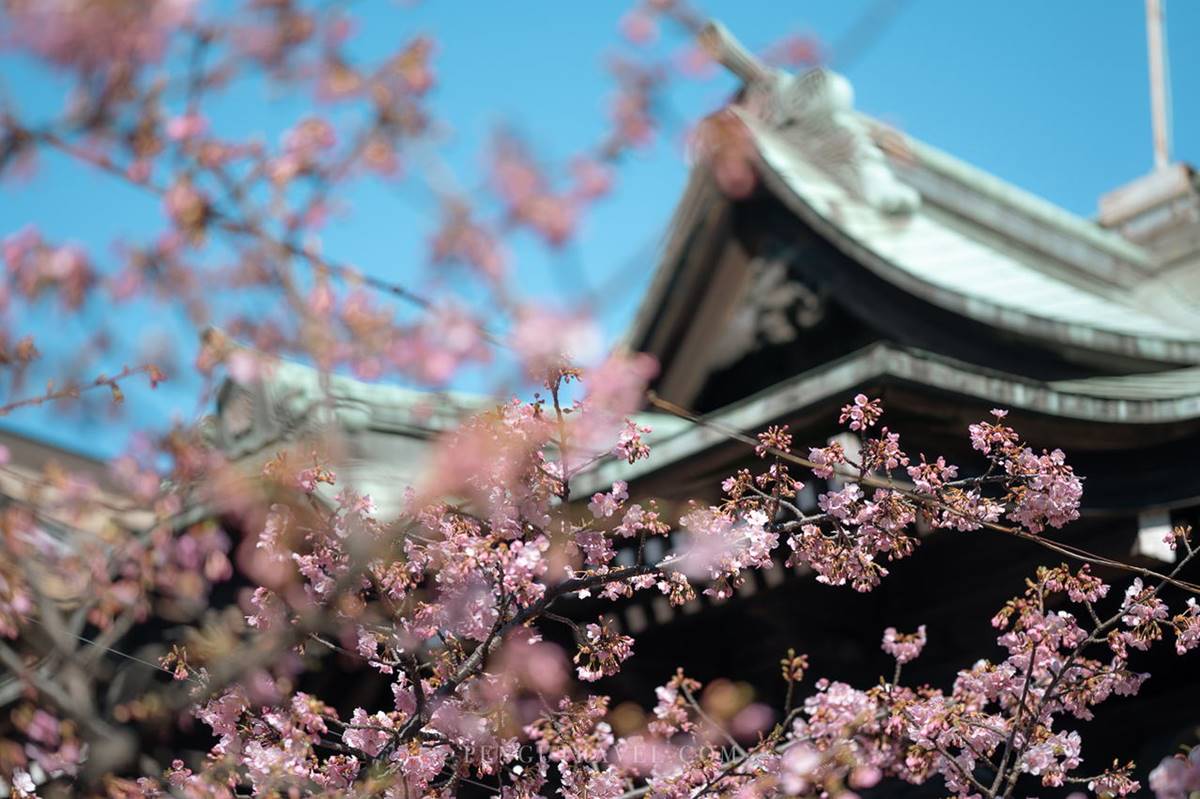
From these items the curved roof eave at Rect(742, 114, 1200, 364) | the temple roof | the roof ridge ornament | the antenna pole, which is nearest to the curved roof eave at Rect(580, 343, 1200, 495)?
the curved roof eave at Rect(742, 114, 1200, 364)

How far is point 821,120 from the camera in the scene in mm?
9883

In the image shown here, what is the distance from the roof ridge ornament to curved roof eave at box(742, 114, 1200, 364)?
0.28 meters

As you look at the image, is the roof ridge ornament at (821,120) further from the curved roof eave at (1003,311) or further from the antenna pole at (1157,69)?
the antenna pole at (1157,69)

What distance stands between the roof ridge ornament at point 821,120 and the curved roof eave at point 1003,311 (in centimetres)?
28

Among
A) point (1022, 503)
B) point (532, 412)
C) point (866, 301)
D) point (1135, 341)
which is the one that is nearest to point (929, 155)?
point (866, 301)

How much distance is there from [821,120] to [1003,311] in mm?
3113

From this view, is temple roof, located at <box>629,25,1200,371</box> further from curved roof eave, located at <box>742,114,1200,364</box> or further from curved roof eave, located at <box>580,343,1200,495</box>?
curved roof eave, located at <box>580,343,1200,495</box>

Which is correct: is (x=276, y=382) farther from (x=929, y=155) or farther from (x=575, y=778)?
(x=929, y=155)

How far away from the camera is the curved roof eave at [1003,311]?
6859mm

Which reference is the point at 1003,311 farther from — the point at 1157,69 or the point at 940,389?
the point at 1157,69

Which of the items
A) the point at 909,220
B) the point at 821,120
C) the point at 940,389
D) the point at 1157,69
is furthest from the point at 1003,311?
the point at 1157,69

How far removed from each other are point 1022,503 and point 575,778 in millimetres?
2021

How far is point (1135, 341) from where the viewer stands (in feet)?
22.6

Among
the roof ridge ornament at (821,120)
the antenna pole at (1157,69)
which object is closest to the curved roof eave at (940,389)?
the roof ridge ornament at (821,120)
